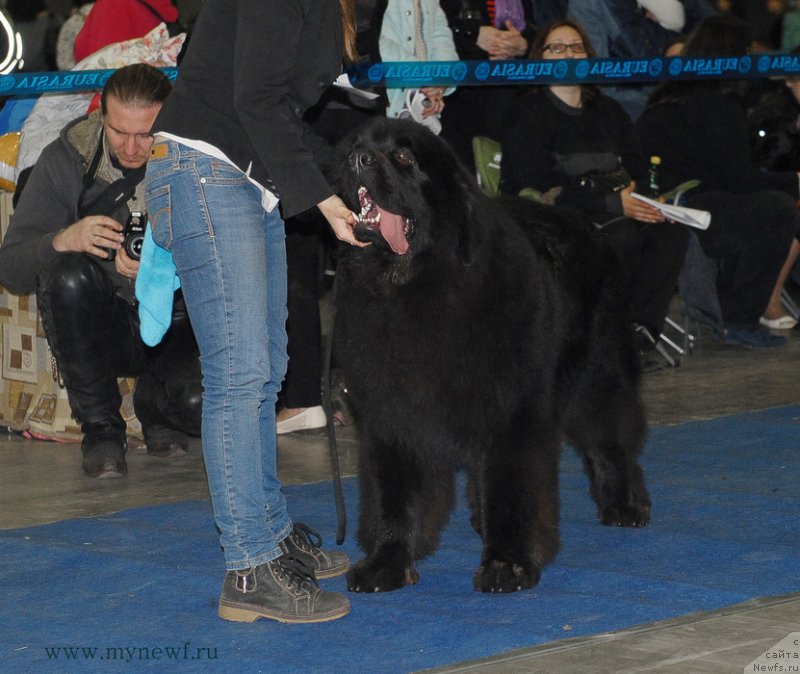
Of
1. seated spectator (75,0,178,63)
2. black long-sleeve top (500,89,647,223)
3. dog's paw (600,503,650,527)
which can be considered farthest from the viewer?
black long-sleeve top (500,89,647,223)

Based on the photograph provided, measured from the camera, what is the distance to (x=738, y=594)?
3.18 m

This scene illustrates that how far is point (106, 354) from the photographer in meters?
5.05

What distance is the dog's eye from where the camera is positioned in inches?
126

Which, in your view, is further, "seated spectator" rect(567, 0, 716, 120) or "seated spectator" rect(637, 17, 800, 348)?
"seated spectator" rect(567, 0, 716, 120)

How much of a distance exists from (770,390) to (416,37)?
8.30ft

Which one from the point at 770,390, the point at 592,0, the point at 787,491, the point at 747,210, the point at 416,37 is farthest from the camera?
the point at 592,0

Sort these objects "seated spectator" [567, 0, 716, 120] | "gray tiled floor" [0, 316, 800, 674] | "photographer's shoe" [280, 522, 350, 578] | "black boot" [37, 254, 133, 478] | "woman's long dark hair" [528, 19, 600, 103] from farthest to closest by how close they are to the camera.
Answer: "seated spectator" [567, 0, 716, 120] → "woman's long dark hair" [528, 19, 600, 103] → "black boot" [37, 254, 133, 478] → "photographer's shoe" [280, 522, 350, 578] → "gray tiled floor" [0, 316, 800, 674]

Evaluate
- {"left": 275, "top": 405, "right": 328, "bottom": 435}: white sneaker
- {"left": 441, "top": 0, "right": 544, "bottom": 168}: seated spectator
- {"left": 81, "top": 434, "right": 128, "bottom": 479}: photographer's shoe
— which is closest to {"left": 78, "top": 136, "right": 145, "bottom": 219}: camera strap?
{"left": 81, "top": 434, "right": 128, "bottom": 479}: photographer's shoe

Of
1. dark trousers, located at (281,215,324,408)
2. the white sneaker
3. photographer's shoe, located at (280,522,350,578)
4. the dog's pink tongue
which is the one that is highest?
the dog's pink tongue

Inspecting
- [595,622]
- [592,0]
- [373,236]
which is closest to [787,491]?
[595,622]

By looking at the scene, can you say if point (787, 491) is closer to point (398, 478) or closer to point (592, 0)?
point (398, 478)

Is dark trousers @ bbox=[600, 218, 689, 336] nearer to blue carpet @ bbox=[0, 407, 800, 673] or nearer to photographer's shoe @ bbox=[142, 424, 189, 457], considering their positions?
blue carpet @ bbox=[0, 407, 800, 673]

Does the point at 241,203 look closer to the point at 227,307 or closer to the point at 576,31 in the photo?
the point at 227,307

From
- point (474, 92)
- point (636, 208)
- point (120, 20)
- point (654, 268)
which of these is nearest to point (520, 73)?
point (474, 92)
